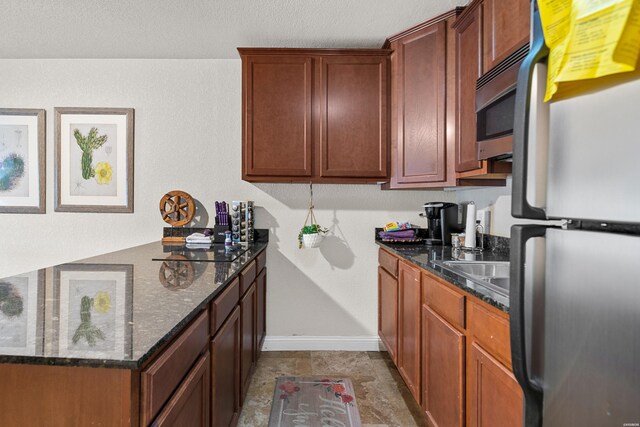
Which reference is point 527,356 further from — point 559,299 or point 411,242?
point 411,242

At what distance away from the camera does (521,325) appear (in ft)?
2.23

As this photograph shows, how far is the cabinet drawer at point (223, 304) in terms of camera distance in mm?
1316

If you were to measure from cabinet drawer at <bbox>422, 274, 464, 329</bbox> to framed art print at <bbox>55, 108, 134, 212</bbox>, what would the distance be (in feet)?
8.42

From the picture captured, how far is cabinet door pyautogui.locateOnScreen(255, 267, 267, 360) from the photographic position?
2.62 meters

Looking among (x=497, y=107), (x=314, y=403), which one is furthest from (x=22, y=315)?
(x=497, y=107)

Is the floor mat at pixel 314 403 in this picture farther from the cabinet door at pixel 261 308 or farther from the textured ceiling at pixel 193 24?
the textured ceiling at pixel 193 24

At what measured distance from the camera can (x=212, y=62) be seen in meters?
3.02

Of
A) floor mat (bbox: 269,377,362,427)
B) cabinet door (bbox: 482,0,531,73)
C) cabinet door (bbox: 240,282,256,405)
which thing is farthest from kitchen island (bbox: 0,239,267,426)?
cabinet door (bbox: 482,0,531,73)

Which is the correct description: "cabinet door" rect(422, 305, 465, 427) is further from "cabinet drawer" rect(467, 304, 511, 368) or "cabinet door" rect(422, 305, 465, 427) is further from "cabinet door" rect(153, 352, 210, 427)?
"cabinet door" rect(153, 352, 210, 427)

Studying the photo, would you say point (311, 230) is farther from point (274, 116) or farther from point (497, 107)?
point (497, 107)

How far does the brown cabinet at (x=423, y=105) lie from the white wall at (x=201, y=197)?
64 centimetres

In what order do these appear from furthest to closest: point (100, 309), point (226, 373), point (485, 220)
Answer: point (485, 220) < point (226, 373) < point (100, 309)

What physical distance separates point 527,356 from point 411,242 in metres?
2.04

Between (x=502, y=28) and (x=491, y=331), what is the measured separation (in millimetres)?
1405
